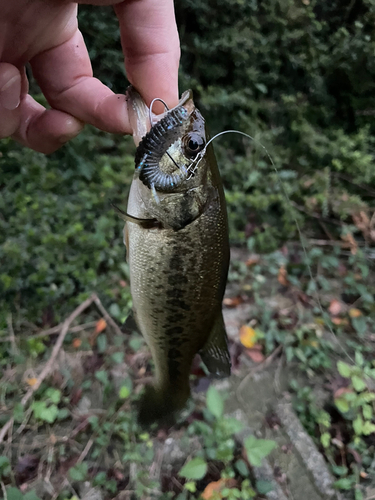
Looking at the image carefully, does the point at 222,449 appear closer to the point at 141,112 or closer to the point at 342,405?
the point at 342,405

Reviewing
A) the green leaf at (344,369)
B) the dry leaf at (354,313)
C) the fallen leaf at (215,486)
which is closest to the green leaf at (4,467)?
the fallen leaf at (215,486)

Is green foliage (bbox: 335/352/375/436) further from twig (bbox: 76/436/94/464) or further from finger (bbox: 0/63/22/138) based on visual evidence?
finger (bbox: 0/63/22/138)

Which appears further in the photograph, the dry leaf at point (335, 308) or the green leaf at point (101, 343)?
the dry leaf at point (335, 308)

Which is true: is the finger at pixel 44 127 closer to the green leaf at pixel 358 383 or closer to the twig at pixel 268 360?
the twig at pixel 268 360

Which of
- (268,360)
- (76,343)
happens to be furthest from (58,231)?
(268,360)

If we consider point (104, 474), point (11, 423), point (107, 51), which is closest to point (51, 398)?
point (11, 423)

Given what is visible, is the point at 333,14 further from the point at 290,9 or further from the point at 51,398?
the point at 51,398
